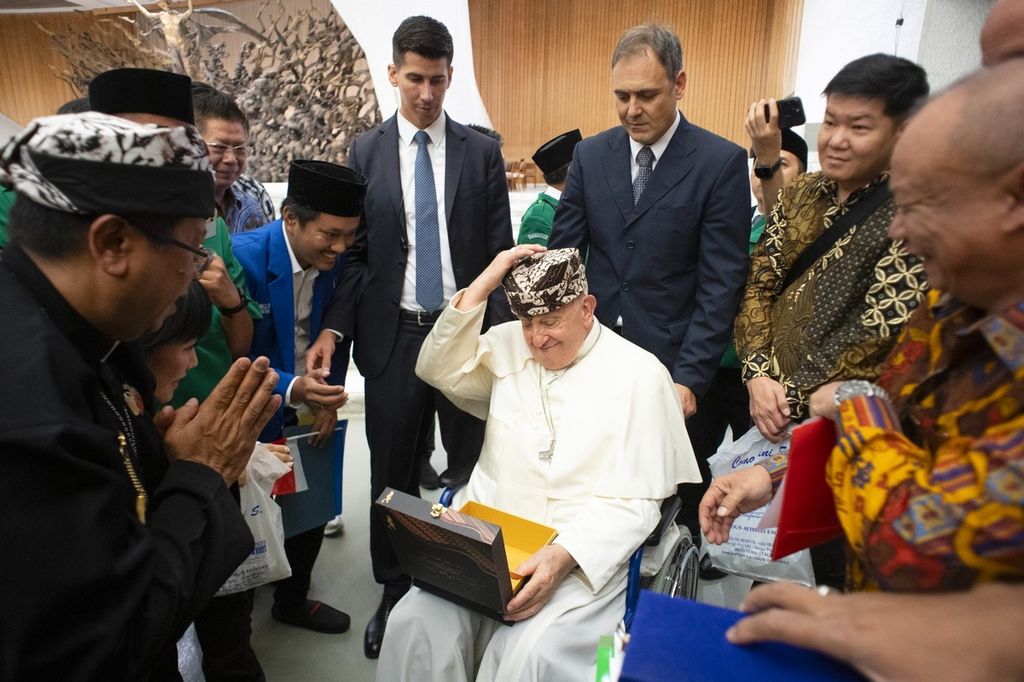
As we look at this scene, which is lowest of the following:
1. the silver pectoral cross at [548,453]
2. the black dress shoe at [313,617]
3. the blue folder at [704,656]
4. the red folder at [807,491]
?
the black dress shoe at [313,617]

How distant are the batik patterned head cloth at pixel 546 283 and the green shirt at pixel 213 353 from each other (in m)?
0.97

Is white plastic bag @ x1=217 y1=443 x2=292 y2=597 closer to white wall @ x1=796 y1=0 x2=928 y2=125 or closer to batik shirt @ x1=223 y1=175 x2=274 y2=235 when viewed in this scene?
batik shirt @ x1=223 y1=175 x2=274 y2=235

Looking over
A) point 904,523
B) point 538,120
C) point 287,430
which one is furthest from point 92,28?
point 904,523

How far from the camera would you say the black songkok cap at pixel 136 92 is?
202 centimetres

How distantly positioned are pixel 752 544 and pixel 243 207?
102 inches

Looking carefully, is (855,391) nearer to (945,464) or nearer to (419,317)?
(945,464)

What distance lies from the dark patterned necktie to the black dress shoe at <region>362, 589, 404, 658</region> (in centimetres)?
197

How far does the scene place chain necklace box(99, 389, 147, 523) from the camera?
112cm

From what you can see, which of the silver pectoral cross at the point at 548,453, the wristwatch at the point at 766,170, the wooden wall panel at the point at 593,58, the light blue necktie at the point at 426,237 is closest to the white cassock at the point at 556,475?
the silver pectoral cross at the point at 548,453

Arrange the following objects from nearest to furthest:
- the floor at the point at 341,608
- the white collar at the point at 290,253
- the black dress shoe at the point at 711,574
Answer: the white collar at the point at 290,253 → the floor at the point at 341,608 → the black dress shoe at the point at 711,574

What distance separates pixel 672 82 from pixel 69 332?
6.99 ft

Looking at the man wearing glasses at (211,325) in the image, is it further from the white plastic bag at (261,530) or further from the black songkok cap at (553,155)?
the black songkok cap at (553,155)

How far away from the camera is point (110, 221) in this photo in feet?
3.32

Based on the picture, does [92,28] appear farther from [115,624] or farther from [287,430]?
[115,624]
